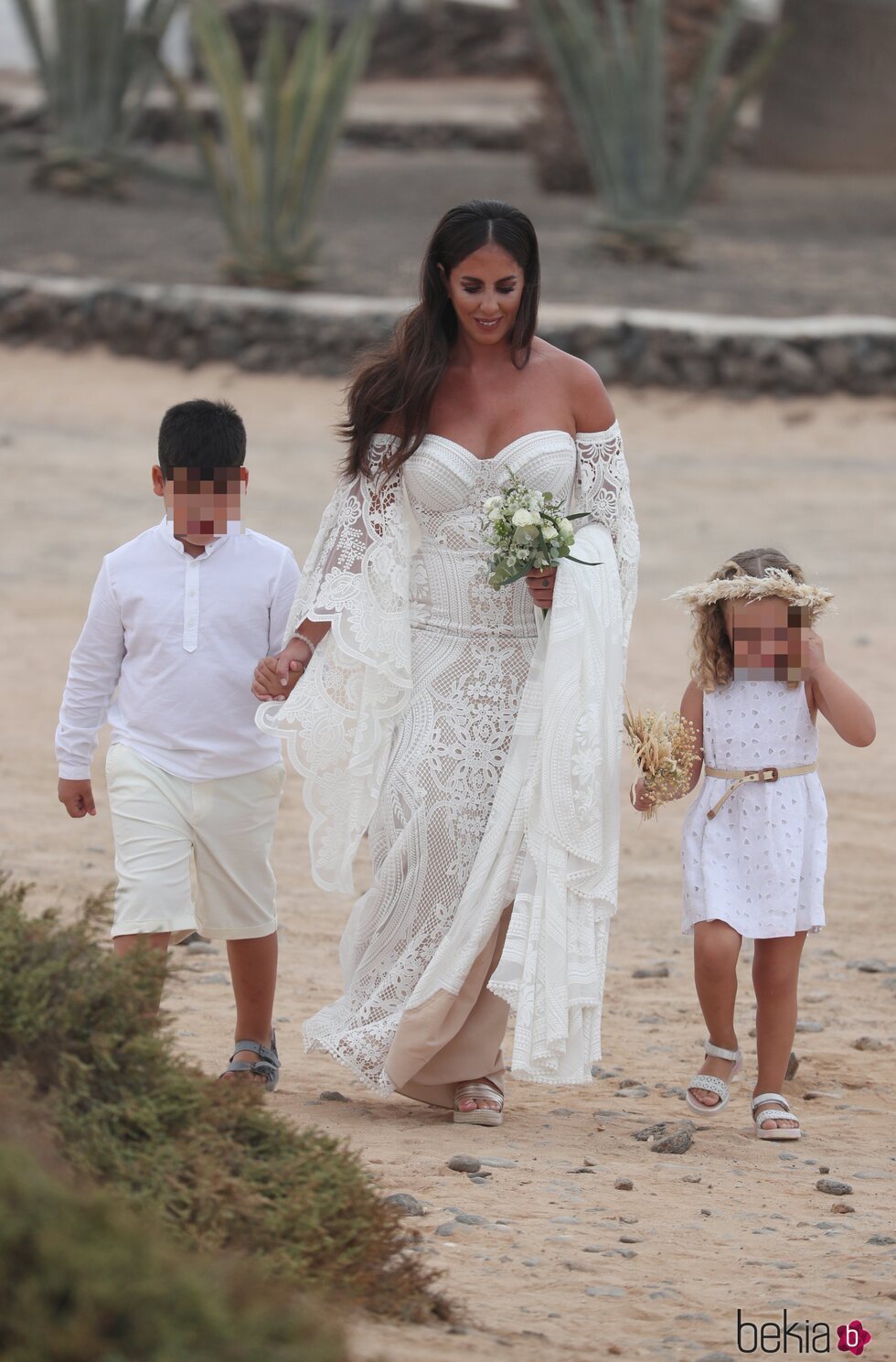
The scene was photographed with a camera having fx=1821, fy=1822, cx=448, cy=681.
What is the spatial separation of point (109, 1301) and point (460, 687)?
8.32 ft

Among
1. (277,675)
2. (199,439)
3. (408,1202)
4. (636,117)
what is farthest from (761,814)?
(636,117)

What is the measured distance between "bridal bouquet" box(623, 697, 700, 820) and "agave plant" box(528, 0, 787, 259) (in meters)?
12.8

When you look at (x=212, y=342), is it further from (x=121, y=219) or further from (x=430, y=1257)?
(x=430, y=1257)

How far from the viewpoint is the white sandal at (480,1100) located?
4.35 metres

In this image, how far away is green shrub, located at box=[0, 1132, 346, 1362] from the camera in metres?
2.00

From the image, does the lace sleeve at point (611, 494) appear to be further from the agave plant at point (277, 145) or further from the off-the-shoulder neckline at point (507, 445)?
the agave plant at point (277, 145)

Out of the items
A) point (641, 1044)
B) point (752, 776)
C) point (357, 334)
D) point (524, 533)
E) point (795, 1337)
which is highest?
point (357, 334)

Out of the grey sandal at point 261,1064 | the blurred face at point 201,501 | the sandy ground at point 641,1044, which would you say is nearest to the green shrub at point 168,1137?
the sandy ground at point 641,1044

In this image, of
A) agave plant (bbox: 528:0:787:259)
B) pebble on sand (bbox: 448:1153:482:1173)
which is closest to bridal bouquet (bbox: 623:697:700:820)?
pebble on sand (bbox: 448:1153:482:1173)

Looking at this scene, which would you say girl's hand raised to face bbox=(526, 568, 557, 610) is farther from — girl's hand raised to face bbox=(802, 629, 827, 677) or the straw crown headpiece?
girl's hand raised to face bbox=(802, 629, 827, 677)

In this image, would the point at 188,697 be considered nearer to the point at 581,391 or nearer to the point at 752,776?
the point at 581,391

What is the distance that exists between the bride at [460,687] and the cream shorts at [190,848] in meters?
0.19

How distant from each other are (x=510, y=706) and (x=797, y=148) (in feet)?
66.7

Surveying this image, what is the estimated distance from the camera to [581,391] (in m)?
4.43
